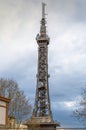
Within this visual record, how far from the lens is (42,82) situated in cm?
8694

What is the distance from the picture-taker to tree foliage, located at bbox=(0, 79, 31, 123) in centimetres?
6762

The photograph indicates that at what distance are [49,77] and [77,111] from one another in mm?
52948

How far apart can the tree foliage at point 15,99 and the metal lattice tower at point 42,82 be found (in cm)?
1555

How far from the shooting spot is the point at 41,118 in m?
81.0

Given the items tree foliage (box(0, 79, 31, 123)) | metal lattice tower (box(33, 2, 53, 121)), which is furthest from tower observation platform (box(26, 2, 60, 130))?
tree foliage (box(0, 79, 31, 123))

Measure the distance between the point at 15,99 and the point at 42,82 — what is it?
Result: 775 inches

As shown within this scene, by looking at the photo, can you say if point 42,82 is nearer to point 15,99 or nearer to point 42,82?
point 42,82

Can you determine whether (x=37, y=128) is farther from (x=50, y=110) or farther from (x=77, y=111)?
(x=77, y=111)

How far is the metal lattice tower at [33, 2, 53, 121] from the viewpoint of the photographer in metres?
86.1

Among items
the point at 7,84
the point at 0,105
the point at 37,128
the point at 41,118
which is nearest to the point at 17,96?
the point at 7,84

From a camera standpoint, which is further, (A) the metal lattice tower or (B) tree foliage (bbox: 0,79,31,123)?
(A) the metal lattice tower

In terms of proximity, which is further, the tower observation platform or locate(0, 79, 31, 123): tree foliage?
the tower observation platform

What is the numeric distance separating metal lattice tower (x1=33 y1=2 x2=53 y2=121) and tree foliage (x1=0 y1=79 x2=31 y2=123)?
612 inches

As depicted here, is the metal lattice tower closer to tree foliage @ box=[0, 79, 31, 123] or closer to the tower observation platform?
the tower observation platform
